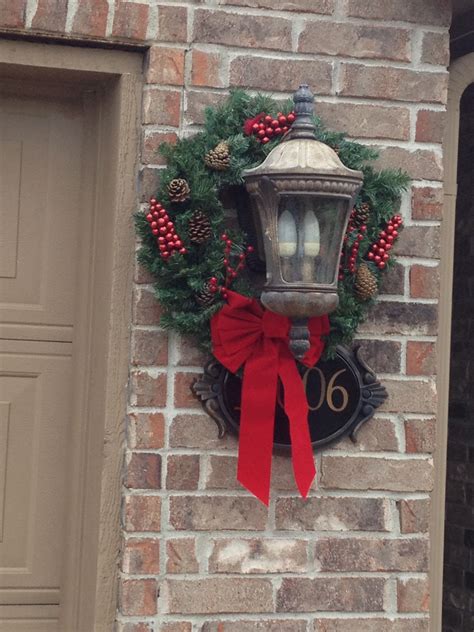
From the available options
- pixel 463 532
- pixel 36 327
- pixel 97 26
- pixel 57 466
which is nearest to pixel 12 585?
pixel 57 466

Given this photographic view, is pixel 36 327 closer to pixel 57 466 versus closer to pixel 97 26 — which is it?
pixel 57 466

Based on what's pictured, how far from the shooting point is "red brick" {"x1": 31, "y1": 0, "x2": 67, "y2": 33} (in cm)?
263

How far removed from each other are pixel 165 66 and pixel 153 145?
193mm

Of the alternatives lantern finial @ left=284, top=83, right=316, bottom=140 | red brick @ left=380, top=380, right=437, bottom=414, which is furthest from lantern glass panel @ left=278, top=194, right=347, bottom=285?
red brick @ left=380, top=380, right=437, bottom=414

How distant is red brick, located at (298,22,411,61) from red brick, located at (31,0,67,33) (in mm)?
578

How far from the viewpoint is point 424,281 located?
2826mm

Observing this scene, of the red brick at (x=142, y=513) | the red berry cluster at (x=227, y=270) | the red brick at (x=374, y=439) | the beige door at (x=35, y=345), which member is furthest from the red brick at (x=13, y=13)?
the red brick at (x=374, y=439)

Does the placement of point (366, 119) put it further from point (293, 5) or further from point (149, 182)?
point (149, 182)

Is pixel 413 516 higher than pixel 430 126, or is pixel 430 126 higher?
pixel 430 126

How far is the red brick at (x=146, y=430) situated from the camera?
2646 millimetres

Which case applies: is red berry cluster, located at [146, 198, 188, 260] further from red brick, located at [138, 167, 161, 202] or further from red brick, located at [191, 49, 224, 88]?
red brick, located at [191, 49, 224, 88]

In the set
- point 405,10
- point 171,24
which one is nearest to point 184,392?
point 171,24

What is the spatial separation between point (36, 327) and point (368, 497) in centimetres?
94

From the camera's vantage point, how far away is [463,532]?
451 cm
